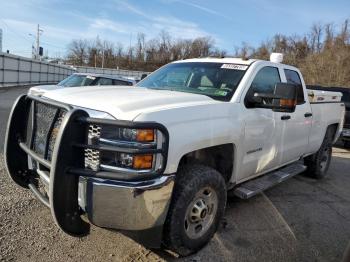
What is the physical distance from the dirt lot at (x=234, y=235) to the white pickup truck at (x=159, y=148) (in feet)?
1.35

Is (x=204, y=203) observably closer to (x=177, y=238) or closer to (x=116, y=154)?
(x=177, y=238)

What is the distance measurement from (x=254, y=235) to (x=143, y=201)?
1793 mm

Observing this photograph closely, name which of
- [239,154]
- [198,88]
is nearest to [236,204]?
[239,154]

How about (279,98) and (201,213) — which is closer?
(201,213)

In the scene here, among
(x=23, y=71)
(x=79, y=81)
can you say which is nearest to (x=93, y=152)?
(x=79, y=81)

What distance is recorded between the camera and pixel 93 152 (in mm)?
2986

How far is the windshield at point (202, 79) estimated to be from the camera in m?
4.27

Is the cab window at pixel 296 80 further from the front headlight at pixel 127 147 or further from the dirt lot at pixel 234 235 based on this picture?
the front headlight at pixel 127 147

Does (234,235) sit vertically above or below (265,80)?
below

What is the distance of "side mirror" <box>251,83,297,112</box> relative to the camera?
12.8 feet

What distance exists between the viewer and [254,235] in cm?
420

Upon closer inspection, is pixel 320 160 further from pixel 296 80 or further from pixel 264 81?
pixel 264 81

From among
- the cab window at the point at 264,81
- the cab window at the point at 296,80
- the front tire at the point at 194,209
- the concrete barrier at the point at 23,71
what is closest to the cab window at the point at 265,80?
the cab window at the point at 264,81

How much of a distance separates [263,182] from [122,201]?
237cm
